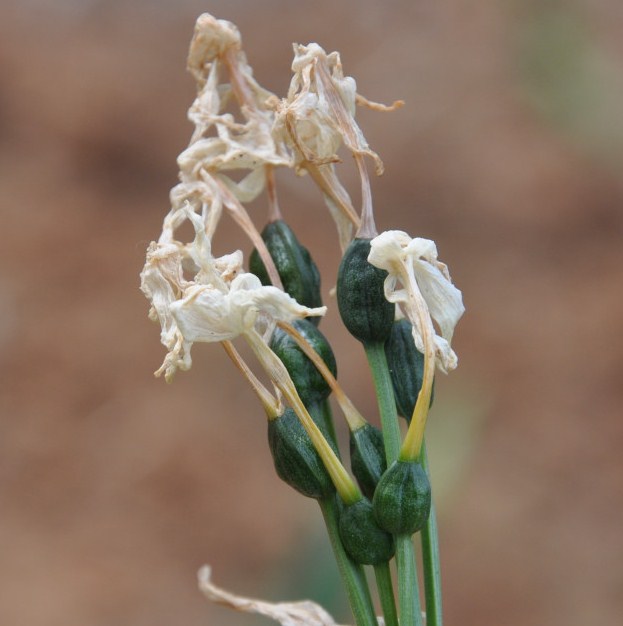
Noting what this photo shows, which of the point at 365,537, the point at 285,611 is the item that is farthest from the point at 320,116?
the point at 285,611

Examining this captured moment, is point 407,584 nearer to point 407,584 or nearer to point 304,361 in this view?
point 407,584

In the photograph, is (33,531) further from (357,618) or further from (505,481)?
(357,618)

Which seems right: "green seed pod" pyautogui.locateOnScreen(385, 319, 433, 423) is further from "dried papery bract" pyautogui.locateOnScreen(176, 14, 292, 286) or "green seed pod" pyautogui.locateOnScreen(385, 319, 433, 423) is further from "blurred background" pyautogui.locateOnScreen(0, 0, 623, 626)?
"blurred background" pyautogui.locateOnScreen(0, 0, 623, 626)

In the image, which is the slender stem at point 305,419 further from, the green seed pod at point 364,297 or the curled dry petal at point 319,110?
the curled dry petal at point 319,110

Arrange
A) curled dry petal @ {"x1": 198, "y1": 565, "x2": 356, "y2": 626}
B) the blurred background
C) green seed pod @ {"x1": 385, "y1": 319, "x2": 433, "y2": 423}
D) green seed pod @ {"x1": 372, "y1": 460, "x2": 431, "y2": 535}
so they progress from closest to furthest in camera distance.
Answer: green seed pod @ {"x1": 372, "y1": 460, "x2": 431, "y2": 535} < green seed pod @ {"x1": 385, "y1": 319, "x2": 433, "y2": 423} < curled dry petal @ {"x1": 198, "y1": 565, "x2": 356, "y2": 626} < the blurred background

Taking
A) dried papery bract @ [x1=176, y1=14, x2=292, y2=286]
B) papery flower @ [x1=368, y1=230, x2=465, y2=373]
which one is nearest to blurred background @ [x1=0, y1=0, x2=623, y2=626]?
dried papery bract @ [x1=176, y1=14, x2=292, y2=286]

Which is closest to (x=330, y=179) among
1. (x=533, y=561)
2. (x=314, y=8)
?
(x=533, y=561)
